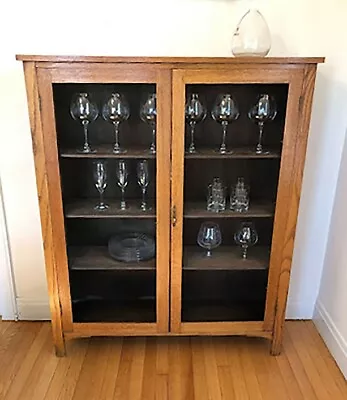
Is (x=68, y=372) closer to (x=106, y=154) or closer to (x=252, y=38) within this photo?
(x=106, y=154)

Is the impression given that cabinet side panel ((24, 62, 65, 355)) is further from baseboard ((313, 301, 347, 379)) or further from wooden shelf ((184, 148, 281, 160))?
baseboard ((313, 301, 347, 379))

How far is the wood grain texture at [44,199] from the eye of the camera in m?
1.64

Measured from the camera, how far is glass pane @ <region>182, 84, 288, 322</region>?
1814 mm

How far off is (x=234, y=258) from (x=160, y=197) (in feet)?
1.71

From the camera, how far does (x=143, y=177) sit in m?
1.92

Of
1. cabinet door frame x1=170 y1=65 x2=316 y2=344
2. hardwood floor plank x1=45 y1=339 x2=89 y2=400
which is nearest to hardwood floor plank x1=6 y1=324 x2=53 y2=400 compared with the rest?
hardwood floor plank x1=45 y1=339 x2=89 y2=400

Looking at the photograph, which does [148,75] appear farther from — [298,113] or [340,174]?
[340,174]

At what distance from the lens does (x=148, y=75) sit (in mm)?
1638

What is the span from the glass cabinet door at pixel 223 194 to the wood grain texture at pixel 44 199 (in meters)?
0.54

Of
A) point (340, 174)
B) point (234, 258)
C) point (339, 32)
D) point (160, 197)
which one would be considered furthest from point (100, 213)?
point (339, 32)

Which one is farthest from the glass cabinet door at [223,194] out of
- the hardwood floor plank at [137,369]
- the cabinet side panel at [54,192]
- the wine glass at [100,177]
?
the cabinet side panel at [54,192]

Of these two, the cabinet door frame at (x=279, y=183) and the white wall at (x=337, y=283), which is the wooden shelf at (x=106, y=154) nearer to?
the cabinet door frame at (x=279, y=183)

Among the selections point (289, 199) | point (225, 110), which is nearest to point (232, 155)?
point (225, 110)

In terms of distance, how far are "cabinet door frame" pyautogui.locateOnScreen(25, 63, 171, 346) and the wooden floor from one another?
14 centimetres
